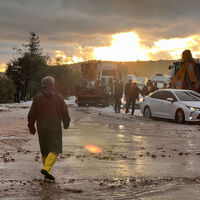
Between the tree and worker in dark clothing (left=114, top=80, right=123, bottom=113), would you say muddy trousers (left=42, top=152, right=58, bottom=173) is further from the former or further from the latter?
the tree

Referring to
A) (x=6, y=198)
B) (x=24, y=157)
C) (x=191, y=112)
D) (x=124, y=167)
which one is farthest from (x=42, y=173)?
(x=191, y=112)

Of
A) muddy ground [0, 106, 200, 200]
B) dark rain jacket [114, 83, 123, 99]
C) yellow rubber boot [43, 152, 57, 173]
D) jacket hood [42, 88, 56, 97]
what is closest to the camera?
muddy ground [0, 106, 200, 200]

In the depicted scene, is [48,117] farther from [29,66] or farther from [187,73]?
[29,66]

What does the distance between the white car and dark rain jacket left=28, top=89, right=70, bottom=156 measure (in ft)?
44.2

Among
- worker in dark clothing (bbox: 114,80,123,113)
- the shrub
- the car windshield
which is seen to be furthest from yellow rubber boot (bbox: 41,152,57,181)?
the shrub

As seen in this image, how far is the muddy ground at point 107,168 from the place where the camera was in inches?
266

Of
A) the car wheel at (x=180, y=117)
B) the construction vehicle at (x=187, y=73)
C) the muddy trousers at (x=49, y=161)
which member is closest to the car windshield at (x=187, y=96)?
the car wheel at (x=180, y=117)

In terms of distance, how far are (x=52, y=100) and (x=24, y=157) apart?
8.61 ft

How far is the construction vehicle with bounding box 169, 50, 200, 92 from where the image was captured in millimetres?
28391

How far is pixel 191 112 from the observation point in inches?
814

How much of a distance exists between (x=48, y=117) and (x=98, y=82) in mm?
31994

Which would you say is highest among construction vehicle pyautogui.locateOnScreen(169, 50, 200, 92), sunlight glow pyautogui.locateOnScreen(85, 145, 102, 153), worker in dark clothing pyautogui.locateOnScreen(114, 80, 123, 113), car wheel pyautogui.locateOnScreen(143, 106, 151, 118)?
construction vehicle pyautogui.locateOnScreen(169, 50, 200, 92)

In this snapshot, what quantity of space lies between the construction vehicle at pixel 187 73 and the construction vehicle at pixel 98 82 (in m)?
9.53

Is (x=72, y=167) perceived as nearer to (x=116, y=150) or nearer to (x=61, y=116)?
(x=61, y=116)
